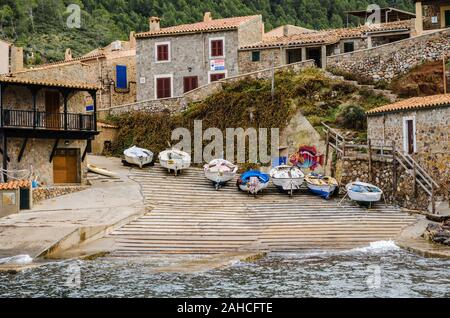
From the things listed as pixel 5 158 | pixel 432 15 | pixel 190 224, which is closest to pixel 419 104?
pixel 190 224

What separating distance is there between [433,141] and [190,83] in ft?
72.9

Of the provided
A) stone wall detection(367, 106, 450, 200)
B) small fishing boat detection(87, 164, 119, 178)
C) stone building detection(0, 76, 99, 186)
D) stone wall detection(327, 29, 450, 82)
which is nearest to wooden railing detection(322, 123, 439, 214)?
stone wall detection(367, 106, 450, 200)

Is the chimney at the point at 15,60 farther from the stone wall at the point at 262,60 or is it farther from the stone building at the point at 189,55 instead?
the stone wall at the point at 262,60

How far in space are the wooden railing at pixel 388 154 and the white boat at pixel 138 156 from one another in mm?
10370

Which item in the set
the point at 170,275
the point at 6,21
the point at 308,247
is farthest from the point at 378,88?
the point at 6,21

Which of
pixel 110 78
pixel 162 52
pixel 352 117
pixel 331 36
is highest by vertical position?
pixel 331 36

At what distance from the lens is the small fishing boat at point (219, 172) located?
160 ft

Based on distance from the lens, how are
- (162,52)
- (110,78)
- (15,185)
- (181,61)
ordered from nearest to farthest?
(15,185)
(181,61)
(162,52)
(110,78)

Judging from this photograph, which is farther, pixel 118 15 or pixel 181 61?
pixel 118 15

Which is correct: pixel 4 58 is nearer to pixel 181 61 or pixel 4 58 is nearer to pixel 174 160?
pixel 174 160

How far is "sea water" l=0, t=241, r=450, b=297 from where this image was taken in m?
28.6

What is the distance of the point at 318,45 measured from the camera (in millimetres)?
61000

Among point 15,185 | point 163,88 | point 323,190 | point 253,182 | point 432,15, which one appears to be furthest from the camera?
point 163,88

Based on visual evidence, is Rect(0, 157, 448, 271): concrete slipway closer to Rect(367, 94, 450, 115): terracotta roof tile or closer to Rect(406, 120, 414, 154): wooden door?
Rect(406, 120, 414, 154): wooden door
